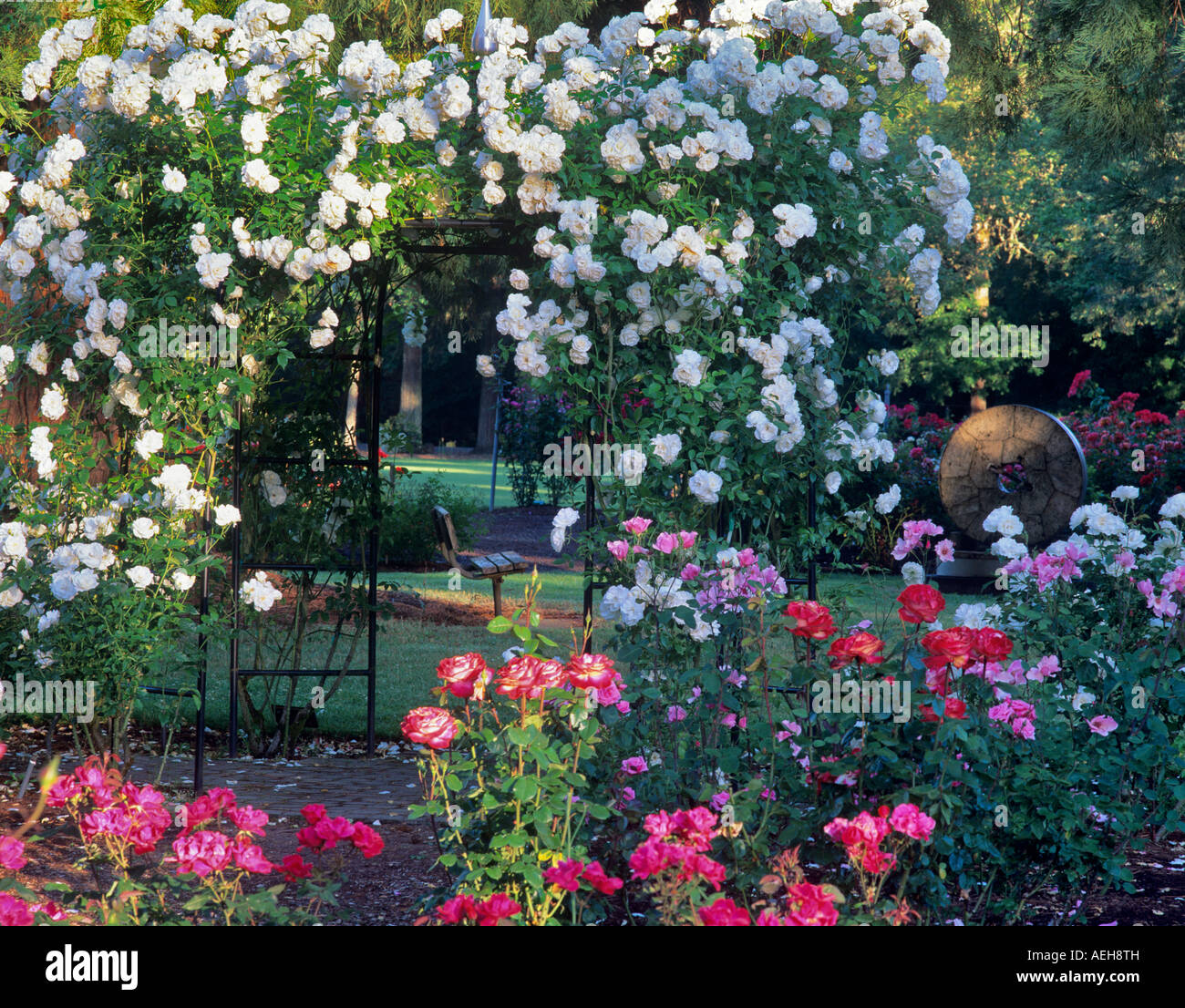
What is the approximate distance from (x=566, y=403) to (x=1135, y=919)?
9.78 feet

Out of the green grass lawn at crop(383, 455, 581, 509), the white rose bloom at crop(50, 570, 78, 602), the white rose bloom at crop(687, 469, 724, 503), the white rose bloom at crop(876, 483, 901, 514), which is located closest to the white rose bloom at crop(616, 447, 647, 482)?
the white rose bloom at crop(687, 469, 724, 503)

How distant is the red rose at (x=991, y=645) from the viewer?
3.21 m

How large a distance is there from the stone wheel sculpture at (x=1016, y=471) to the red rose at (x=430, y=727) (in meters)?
9.63

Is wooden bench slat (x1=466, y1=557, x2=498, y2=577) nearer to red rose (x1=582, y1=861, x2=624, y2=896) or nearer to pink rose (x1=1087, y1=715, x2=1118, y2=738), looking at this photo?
pink rose (x1=1087, y1=715, x2=1118, y2=738)

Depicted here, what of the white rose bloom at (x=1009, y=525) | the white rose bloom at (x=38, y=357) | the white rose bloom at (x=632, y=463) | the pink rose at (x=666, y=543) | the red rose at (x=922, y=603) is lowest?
the red rose at (x=922, y=603)

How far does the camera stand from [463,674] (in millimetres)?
3012

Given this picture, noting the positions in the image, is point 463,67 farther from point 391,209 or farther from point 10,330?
point 10,330

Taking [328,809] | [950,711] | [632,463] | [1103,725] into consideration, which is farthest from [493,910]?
[328,809]

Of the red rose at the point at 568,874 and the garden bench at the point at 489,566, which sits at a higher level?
the red rose at the point at 568,874

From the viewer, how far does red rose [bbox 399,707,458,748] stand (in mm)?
2924

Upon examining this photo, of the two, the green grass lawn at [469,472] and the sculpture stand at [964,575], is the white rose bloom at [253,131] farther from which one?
the green grass lawn at [469,472]

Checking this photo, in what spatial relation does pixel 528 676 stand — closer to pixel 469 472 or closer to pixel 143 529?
pixel 143 529

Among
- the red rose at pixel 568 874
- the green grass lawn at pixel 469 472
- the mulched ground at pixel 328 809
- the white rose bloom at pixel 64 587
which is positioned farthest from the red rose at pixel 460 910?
the green grass lawn at pixel 469 472

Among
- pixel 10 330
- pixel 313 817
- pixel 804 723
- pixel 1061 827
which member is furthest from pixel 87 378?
pixel 1061 827
